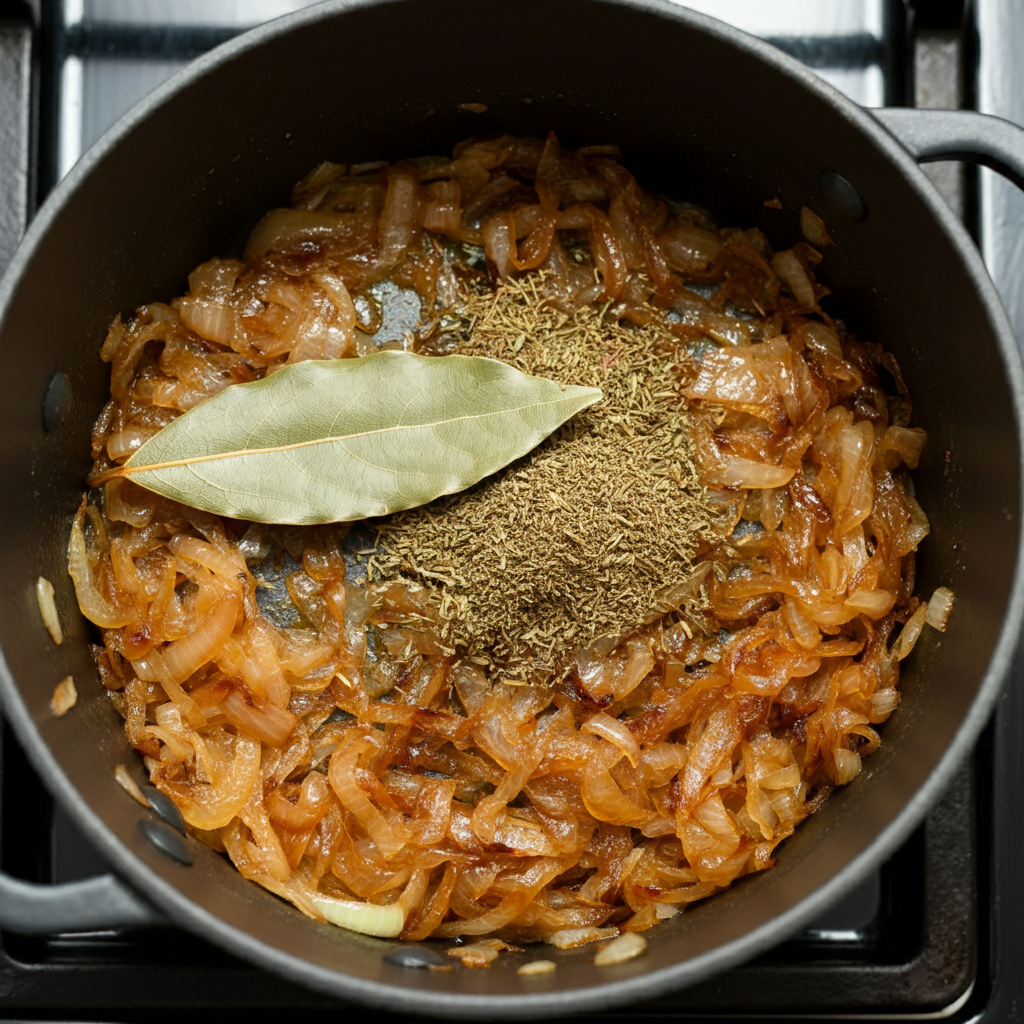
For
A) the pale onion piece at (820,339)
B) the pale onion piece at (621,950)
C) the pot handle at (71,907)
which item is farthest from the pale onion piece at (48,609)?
the pale onion piece at (820,339)

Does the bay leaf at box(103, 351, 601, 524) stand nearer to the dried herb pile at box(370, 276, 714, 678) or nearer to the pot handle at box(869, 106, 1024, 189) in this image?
the dried herb pile at box(370, 276, 714, 678)

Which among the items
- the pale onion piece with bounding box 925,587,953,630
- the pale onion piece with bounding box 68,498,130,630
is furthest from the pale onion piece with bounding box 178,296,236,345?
the pale onion piece with bounding box 925,587,953,630

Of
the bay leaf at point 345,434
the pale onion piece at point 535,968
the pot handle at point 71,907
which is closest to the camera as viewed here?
the pot handle at point 71,907

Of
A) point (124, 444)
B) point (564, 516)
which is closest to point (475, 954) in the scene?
Result: point (564, 516)

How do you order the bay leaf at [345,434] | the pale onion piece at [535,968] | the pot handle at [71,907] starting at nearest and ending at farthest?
the pot handle at [71,907] → the pale onion piece at [535,968] → the bay leaf at [345,434]

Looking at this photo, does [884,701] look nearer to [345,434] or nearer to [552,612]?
[552,612]

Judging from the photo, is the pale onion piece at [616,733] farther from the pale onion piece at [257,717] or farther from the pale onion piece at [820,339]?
the pale onion piece at [820,339]
